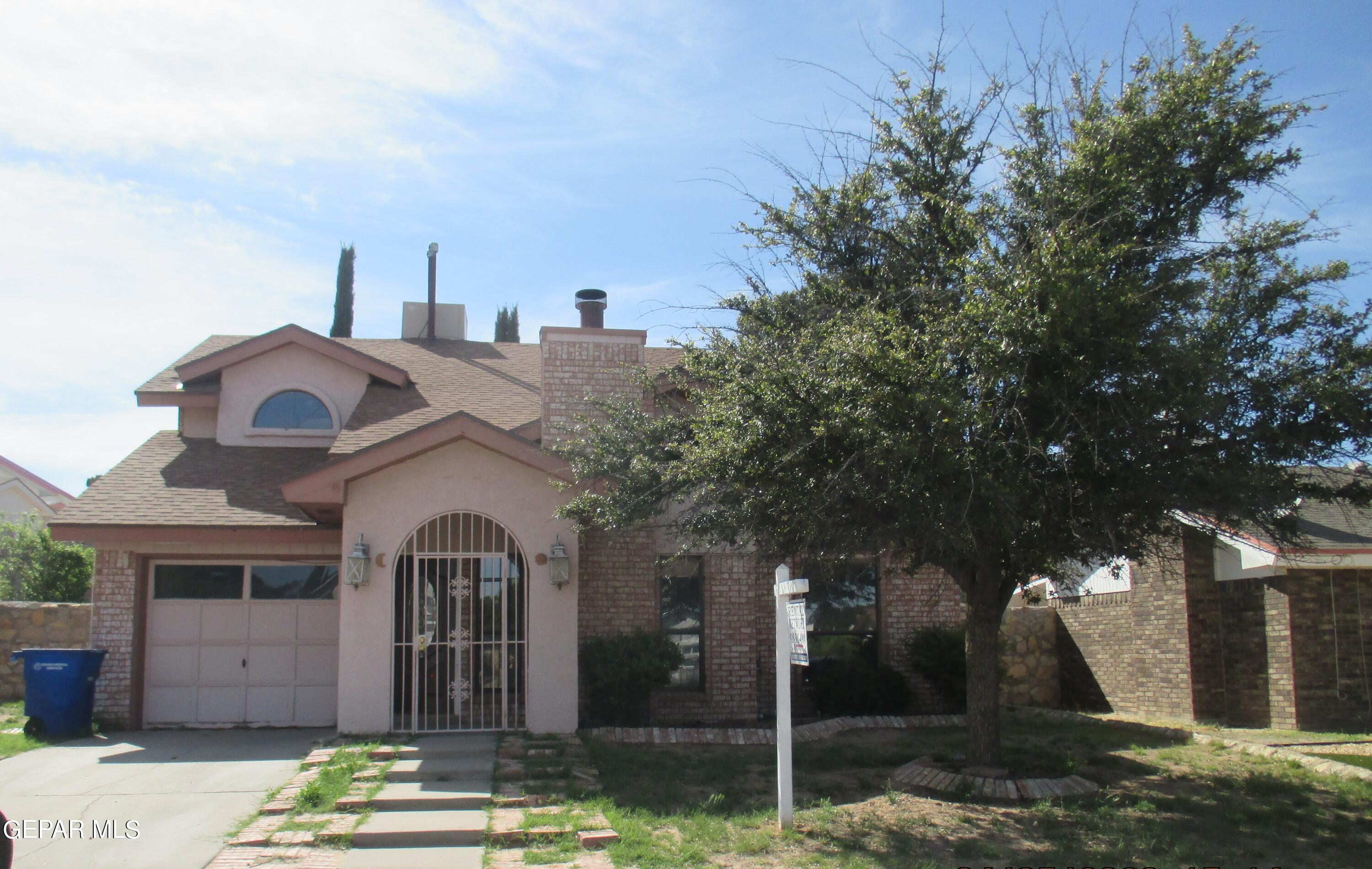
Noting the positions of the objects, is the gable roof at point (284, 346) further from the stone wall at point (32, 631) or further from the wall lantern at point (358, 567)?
the wall lantern at point (358, 567)

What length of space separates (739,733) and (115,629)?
7927 mm

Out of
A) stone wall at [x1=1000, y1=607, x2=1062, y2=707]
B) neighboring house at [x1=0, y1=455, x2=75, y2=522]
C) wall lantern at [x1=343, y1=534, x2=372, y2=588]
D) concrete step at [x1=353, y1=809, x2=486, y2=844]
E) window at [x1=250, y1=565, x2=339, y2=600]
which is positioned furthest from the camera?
neighboring house at [x1=0, y1=455, x2=75, y2=522]

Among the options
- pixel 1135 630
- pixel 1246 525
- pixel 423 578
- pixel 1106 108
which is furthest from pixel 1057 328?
pixel 1135 630

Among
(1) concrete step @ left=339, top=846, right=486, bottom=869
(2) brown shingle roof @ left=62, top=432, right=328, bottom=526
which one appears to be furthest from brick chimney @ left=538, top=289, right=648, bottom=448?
(1) concrete step @ left=339, top=846, right=486, bottom=869

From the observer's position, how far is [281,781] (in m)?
9.48

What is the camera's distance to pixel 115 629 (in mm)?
12906

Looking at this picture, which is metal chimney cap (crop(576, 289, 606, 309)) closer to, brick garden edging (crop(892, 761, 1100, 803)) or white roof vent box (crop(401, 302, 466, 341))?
white roof vent box (crop(401, 302, 466, 341))

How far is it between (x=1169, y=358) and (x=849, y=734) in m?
7.16

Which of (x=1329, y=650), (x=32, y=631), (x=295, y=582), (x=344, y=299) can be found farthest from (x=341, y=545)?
(x=344, y=299)

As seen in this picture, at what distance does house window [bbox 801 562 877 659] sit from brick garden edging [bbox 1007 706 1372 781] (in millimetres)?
2612

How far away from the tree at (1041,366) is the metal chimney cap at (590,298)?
23.6 feet

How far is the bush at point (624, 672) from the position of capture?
12.4 m

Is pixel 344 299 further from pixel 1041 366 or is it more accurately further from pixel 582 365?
pixel 1041 366

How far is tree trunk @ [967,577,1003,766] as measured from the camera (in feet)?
31.7
